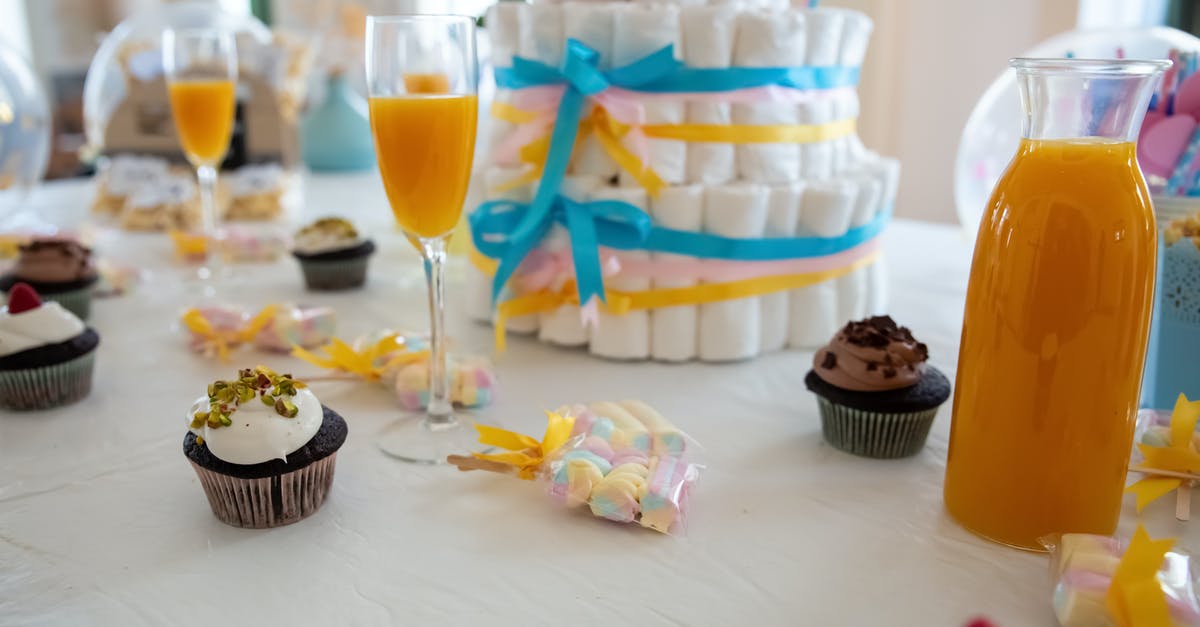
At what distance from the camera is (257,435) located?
29.1 inches

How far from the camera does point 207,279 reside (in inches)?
60.1

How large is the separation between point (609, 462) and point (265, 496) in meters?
0.28

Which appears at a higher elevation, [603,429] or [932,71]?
[932,71]

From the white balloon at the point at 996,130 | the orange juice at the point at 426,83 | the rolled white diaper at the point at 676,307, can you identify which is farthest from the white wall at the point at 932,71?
the orange juice at the point at 426,83

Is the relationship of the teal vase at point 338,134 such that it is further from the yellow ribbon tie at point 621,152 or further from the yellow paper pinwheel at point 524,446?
the yellow paper pinwheel at point 524,446

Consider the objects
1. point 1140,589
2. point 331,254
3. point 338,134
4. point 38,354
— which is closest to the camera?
point 1140,589

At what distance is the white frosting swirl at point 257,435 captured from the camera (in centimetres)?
73

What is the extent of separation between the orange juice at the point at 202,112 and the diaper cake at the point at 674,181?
567 millimetres

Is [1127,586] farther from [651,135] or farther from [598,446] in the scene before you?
[651,135]

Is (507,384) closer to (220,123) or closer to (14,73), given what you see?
(220,123)

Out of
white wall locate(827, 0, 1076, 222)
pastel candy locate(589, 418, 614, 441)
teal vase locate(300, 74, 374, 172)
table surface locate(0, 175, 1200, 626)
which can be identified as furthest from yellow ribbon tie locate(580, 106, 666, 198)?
white wall locate(827, 0, 1076, 222)

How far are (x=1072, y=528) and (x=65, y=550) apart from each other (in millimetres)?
770

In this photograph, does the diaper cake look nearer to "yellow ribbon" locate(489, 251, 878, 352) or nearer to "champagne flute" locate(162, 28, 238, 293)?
"yellow ribbon" locate(489, 251, 878, 352)

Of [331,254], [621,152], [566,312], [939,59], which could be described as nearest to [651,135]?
[621,152]
